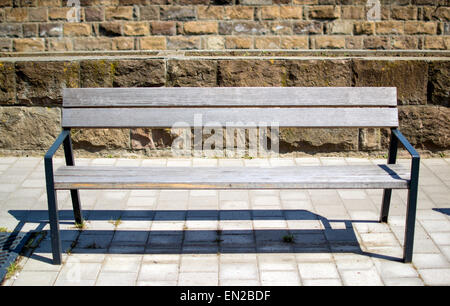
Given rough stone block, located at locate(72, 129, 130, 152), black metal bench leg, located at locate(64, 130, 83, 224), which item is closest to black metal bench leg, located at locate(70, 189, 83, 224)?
black metal bench leg, located at locate(64, 130, 83, 224)

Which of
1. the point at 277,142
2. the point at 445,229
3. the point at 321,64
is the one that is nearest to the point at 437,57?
the point at 321,64

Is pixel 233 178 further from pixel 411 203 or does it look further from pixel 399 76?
pixel 399 76

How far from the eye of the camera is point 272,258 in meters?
3.26

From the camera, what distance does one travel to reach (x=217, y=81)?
4.95 meters

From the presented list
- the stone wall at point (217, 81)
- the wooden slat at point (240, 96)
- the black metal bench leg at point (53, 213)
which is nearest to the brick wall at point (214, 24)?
the stone wall at point (217, 81)

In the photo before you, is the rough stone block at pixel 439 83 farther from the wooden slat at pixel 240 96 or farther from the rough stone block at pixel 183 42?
the rough stone block at pixel 183 42

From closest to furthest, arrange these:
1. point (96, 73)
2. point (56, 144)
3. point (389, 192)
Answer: point (56, 144), point (389, 192), point (96, 73)

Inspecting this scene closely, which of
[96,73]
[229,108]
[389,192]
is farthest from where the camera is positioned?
[96,73]

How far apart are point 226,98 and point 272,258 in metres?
1.08

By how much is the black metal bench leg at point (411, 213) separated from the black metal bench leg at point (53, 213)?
2031 mm

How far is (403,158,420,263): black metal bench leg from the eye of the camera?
9.86 ft

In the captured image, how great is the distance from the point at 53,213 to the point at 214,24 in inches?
186

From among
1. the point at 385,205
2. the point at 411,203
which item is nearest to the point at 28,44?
the point at 385,205

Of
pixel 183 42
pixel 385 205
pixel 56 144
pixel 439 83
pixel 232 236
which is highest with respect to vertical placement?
pixel 183 42
